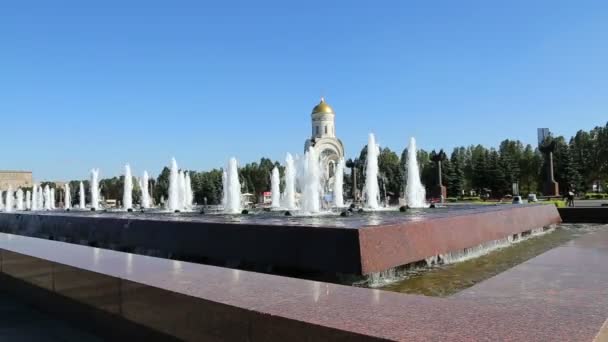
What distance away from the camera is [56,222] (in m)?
12.2

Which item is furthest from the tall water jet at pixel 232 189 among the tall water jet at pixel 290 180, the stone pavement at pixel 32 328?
the stone pavement at pixel 32 328

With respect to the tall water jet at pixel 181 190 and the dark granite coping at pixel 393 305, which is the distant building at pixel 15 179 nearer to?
the tall water jet at pixel 181 190

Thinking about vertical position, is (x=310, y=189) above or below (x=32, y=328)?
above

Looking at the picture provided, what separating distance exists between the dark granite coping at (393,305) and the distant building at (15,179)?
341 feet

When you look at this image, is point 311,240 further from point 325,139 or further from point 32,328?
point 325,139

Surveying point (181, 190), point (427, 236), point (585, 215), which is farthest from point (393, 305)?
point (181, 190)

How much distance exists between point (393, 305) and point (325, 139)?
58681 mm

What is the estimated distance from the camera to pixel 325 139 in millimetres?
61031

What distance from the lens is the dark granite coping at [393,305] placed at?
2111mm

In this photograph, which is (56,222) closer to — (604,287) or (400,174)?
(604,287)

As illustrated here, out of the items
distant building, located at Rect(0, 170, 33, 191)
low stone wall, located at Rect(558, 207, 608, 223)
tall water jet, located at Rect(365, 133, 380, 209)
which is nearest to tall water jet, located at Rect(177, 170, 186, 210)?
tall water jet, located at Rect(365, 133, 380, 209)

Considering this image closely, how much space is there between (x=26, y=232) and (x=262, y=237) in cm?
1020

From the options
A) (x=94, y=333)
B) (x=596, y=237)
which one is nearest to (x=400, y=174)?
(x=596, y=237)

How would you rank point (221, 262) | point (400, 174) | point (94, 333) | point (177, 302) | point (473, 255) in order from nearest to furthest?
point (177, 302) < point (94, 333) < point (221, 262) < point (473, 255) < point (400, 174)
